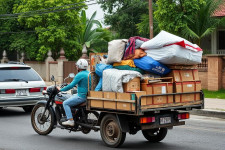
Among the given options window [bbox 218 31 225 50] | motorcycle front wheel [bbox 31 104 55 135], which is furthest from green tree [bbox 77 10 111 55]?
motorcycle front wheel [bbox 31 104 55 135]

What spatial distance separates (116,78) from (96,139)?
2127mm

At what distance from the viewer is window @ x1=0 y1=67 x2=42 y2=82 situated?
1386 centimetres

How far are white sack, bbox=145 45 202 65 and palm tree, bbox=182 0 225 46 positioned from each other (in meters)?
16.1

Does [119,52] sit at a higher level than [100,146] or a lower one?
higher

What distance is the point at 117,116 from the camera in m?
8.48

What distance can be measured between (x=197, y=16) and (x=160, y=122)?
58.0 ft

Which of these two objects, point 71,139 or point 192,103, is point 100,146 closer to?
point 71,139

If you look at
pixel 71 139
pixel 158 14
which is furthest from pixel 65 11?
pixel 71 139

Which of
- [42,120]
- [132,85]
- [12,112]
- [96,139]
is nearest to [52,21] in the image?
[12,112]

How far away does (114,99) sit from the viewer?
835 centimetres

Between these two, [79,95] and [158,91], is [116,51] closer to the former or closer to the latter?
[158,91]

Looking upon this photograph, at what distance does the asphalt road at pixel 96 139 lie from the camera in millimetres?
8852

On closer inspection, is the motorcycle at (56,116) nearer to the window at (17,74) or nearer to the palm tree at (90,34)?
the window at (17,74)

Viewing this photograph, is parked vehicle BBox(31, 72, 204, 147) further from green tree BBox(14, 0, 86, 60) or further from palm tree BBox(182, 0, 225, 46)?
green tree BBox(14, 0, 86, 60)
